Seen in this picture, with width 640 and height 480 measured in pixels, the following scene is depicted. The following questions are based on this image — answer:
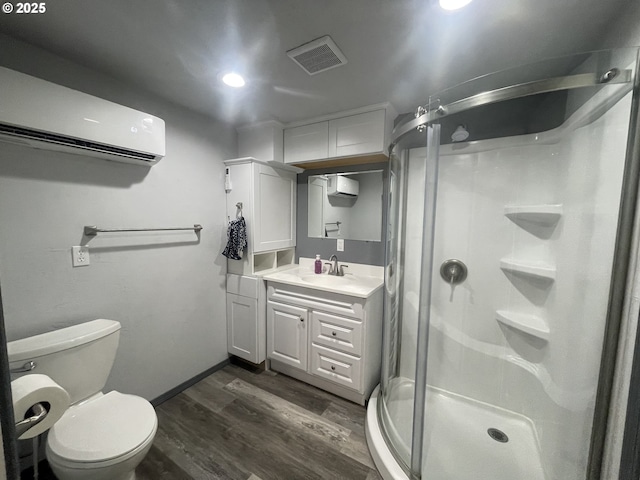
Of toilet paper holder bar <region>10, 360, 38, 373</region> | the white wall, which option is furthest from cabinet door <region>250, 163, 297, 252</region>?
toilet paper holder bar <region>10, 360, 38, 373</region>

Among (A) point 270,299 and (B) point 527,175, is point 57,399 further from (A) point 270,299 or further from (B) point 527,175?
(B) point 527,175

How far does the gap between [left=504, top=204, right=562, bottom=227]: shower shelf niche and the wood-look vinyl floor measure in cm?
168

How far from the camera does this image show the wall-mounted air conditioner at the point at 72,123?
1145mm

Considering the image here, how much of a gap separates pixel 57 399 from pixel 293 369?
Answer: 4.99 ft

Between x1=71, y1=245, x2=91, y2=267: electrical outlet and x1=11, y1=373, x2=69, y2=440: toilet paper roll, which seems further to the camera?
x1=71, y1=245, x2=91, y2=267: electrical outlet

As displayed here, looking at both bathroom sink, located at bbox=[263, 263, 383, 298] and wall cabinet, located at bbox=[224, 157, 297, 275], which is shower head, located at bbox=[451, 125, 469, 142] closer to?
bathroom sink, located at bbox=[263, 263, 383, 298]

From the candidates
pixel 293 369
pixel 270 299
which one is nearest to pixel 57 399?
pixel 270 299

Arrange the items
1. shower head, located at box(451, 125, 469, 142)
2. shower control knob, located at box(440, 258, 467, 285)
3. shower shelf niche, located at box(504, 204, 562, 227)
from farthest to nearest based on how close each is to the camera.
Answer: shower control knob, located at box(440, 258, 467, 285), shower head, located at box(451, 125, 469, 142), shower shelf niche, located at box(504, 204, 562, 227)

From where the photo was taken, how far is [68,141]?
1323 millimetres

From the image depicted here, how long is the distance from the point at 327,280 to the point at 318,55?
159cm

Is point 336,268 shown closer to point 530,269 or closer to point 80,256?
point 530,269

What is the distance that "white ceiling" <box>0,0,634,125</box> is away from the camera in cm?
106

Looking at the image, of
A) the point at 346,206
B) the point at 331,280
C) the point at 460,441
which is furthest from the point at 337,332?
the point at 346,206

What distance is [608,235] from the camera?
1034mm
